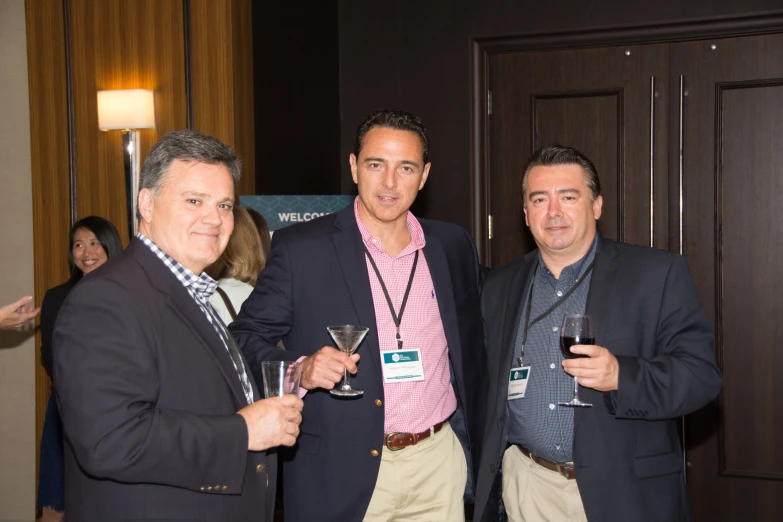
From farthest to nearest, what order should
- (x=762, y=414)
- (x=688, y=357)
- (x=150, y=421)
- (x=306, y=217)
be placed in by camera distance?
1. (x=762, y=414)
2. (x=306, y=217)
3. (x=688, y=357)
4. (x=150, y=421)

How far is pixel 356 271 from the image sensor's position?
2896 mm

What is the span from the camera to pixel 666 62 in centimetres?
553

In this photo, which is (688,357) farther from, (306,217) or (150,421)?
(306,217)

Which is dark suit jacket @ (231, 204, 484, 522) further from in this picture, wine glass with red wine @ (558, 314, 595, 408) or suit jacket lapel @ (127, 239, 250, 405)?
suit jacket lapel @ (127, 239, 250, 405)

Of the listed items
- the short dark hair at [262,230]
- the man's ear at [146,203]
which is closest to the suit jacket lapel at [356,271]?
the man's ear at [146,203]

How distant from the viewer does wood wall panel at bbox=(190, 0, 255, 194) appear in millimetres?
5012

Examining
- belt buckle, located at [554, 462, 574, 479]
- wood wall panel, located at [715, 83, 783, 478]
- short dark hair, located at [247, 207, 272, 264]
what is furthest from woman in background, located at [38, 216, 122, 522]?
wood wall panel, located at [715, 83, 783, 478]

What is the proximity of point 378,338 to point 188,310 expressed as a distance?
0.99 metres

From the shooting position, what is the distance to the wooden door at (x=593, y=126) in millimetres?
5566

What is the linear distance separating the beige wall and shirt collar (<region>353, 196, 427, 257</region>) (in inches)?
144

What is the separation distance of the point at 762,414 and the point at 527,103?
9.00ft

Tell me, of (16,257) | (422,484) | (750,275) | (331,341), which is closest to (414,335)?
(331,341)

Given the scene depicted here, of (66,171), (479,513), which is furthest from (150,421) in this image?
(66,171)

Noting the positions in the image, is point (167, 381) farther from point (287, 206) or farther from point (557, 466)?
point (287, 206)
